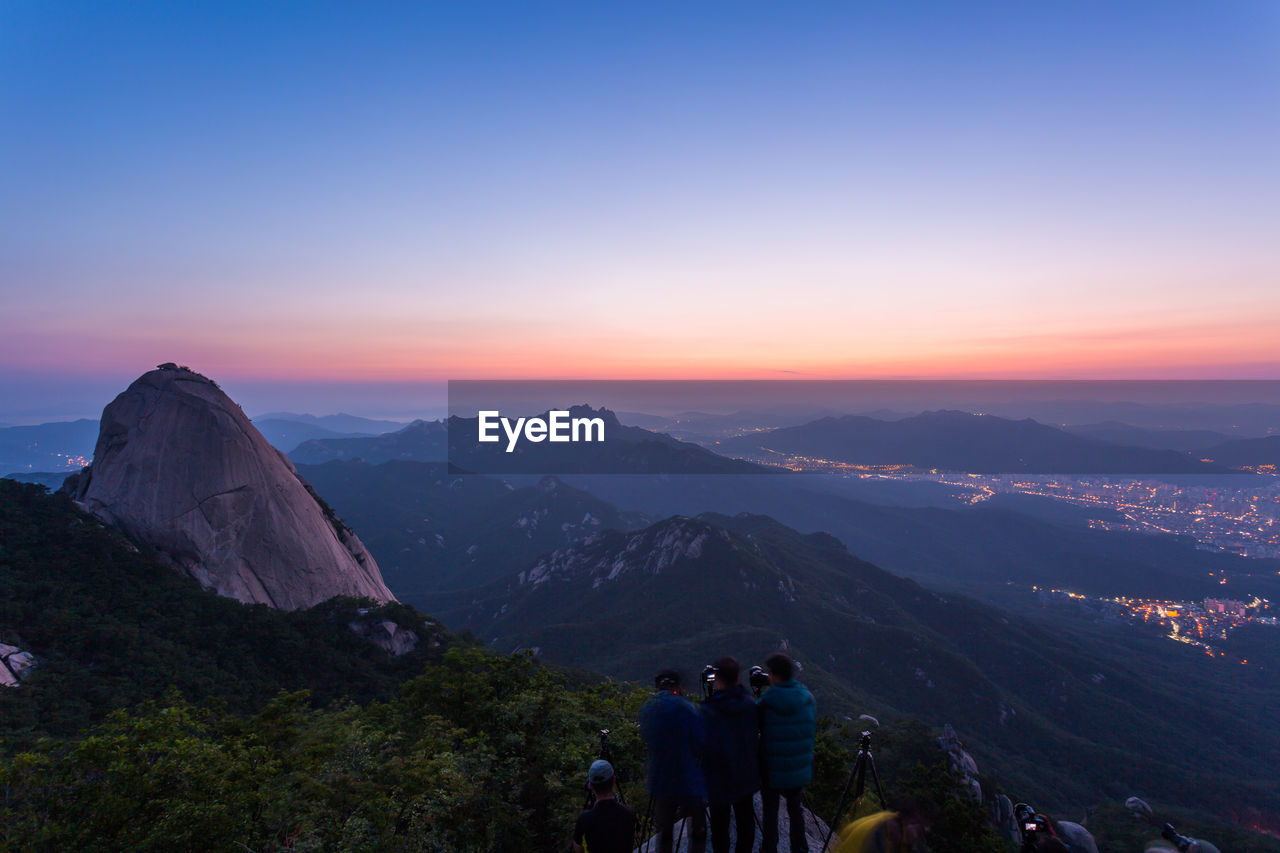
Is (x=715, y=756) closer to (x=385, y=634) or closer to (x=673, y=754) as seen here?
(x=673, y=754)

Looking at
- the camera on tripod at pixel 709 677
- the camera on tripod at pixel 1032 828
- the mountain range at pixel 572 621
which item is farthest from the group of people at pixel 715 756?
the mountain range at pixel 572 621

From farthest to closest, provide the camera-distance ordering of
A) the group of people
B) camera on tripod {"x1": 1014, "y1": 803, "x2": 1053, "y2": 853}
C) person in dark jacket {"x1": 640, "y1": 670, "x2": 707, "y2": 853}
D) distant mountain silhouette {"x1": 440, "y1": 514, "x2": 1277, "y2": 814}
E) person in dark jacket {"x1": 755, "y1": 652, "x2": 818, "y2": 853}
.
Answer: distant mountain silhouette {"x1": 440, "y1": 514, "x2": 1277, "y2": 814} → person in dark jacket {"x1": 755, "y1": 652, "x2": 818, "y2": 853} → person in dark jacket {"x1": 640, "y1": 670, "x2": 707, "y2": 853} → the group of people → camera on tripod {"x1": 1014, "y1": 803, "x2": 1053, "y2": 853}

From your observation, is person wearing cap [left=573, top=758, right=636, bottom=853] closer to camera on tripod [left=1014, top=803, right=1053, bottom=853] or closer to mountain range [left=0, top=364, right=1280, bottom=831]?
camera on tripod [left=1014, top=803, right=1053, bottom=853]

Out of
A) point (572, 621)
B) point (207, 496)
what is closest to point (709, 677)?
point (207, 496)

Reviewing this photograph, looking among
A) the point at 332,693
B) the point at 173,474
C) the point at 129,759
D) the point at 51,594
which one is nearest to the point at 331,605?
the point at 332,693

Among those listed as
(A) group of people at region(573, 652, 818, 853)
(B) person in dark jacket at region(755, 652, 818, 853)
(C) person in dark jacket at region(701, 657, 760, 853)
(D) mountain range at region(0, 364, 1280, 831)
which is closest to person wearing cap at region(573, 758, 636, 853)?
(A) group of people at region(573, 652, 818, 853)
